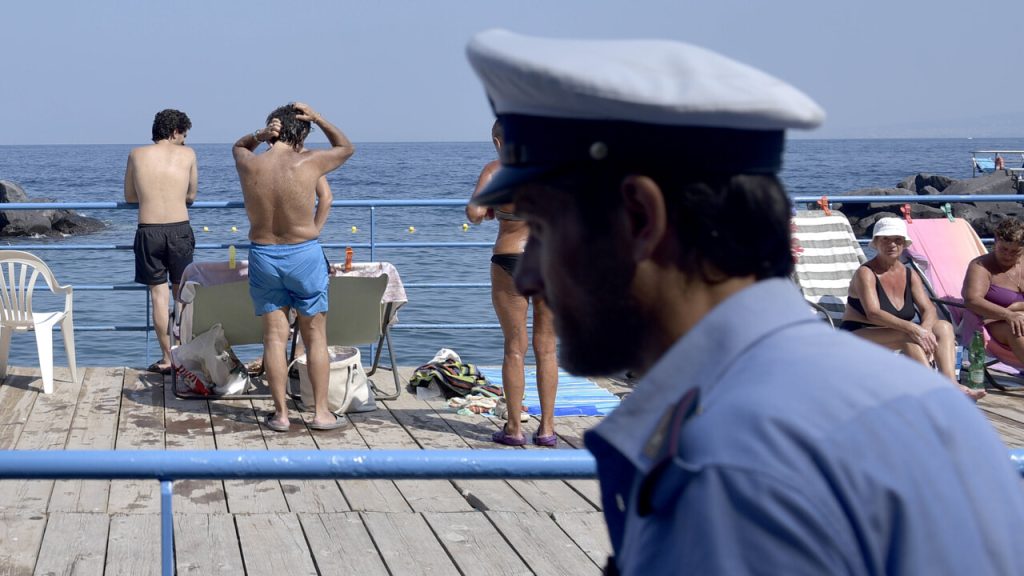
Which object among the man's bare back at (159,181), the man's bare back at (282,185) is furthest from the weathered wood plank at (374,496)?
the man's bare back at (159,181)

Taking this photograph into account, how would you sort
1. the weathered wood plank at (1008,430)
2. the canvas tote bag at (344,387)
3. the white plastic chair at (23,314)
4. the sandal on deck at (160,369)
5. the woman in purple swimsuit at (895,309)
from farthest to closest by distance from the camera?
the sandal on deck at (160,369)
the white plastic chair at (23,314)
the woman in purple swimsuit at (895,309)
the canvas tote bag at (344,387)
the weathered wood plank at (1008,430)

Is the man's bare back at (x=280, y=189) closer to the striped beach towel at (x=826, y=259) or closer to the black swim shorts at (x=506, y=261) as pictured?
the black swim shorts at (x=506, y=261)

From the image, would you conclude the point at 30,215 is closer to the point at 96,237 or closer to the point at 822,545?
the point at 96,237

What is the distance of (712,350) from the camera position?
98 cm

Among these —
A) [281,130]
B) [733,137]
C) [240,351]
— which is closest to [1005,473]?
[733,137]

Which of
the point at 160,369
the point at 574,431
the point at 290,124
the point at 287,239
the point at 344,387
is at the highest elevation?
the point at 290,124

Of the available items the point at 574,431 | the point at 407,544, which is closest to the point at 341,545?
the point at 407,544

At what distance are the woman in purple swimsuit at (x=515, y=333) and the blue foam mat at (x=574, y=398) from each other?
1.62ft

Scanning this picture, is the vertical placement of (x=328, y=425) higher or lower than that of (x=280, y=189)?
lower

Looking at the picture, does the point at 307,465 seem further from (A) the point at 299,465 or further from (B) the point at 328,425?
(B) the point at 328,425

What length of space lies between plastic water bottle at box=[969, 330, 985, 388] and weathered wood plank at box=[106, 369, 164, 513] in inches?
179

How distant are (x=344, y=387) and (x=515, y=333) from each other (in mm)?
1182

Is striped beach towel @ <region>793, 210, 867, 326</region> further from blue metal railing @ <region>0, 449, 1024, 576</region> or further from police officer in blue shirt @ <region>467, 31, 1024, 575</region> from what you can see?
police officer in blue shirt @ <region>467, 31, 1024, 575</region>

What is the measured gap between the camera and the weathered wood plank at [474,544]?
3994 millimetres
